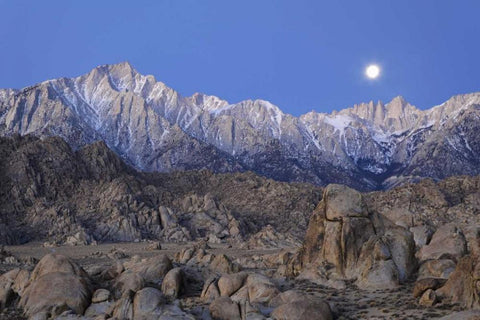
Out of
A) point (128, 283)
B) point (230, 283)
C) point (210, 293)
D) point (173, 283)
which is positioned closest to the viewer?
point (210, 293)

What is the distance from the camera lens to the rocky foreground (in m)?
20.5

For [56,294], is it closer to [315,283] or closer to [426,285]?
[315,283]

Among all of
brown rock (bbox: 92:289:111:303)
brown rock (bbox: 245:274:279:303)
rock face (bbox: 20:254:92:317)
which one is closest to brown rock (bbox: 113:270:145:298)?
brown rock (bbox: 92:289:111:303)

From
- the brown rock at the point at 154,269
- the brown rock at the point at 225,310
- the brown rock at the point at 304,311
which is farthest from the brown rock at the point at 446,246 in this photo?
the brown rock at the point at 154,269

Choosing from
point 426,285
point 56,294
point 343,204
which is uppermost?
point 343,204

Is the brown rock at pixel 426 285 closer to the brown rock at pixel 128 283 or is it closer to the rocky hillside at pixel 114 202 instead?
the brown rock at pixel 128 283

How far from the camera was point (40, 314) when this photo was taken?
21531 millimetres

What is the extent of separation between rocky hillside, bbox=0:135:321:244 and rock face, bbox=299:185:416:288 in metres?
51.6

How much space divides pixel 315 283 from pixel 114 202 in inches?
2638

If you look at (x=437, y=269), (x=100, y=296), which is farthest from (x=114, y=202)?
(x=437, y=269)

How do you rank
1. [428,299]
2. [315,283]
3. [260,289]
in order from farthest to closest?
1. [315,283]
2. [260,289]
3. [428,299]

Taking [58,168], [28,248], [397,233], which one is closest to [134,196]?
[58,168]

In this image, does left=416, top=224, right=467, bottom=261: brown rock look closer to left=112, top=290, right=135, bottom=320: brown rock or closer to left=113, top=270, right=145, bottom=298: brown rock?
left=113, top=270, right=145, bottom=298: brown rock

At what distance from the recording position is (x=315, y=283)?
27.7 metres
